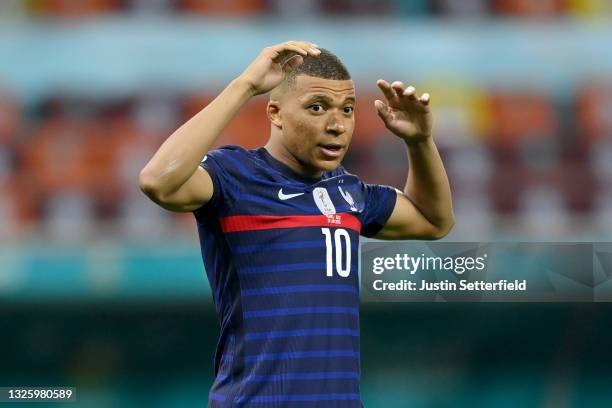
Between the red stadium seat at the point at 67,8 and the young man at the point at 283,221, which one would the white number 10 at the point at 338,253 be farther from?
the red stadium seat at the point at 67,8

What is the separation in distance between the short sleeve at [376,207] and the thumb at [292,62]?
385 millimetres

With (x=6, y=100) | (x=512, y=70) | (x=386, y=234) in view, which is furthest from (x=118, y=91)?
(x=386, y=234)

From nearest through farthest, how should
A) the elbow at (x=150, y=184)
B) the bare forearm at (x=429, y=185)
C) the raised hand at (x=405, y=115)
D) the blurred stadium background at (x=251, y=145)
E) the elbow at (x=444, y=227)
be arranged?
the elbow at (x=150, y=184)
the raised hand at (x=405, y=115)
the bare forearm at (x=429, y=185)
the elbow at (x=444, y=227)
the blurred stadium background at (x=251, y=145)

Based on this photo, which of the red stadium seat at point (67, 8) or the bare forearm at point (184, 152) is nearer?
the bare forearm at point (184, 152)

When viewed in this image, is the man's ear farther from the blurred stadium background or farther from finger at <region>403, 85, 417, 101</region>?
the blurred stadium background

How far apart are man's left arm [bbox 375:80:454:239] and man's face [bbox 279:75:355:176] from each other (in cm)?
11

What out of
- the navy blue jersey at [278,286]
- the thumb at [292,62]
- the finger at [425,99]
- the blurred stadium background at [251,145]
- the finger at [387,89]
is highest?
the blurred stadium background at [251,145]

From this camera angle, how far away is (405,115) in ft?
8.30

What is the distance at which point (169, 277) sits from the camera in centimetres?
432

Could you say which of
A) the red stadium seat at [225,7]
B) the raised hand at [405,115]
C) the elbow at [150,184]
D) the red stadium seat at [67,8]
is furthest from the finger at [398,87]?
the red stadium seat at [67,8]

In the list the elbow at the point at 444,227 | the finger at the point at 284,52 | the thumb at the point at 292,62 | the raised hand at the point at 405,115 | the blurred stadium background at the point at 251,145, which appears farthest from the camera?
the blurred stadium background at the point at 251,145

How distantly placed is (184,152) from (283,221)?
30cm

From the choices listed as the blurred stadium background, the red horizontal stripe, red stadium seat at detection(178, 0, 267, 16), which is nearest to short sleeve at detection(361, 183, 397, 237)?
the red horizontal stripe

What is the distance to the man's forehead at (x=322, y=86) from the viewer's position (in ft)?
7.92
